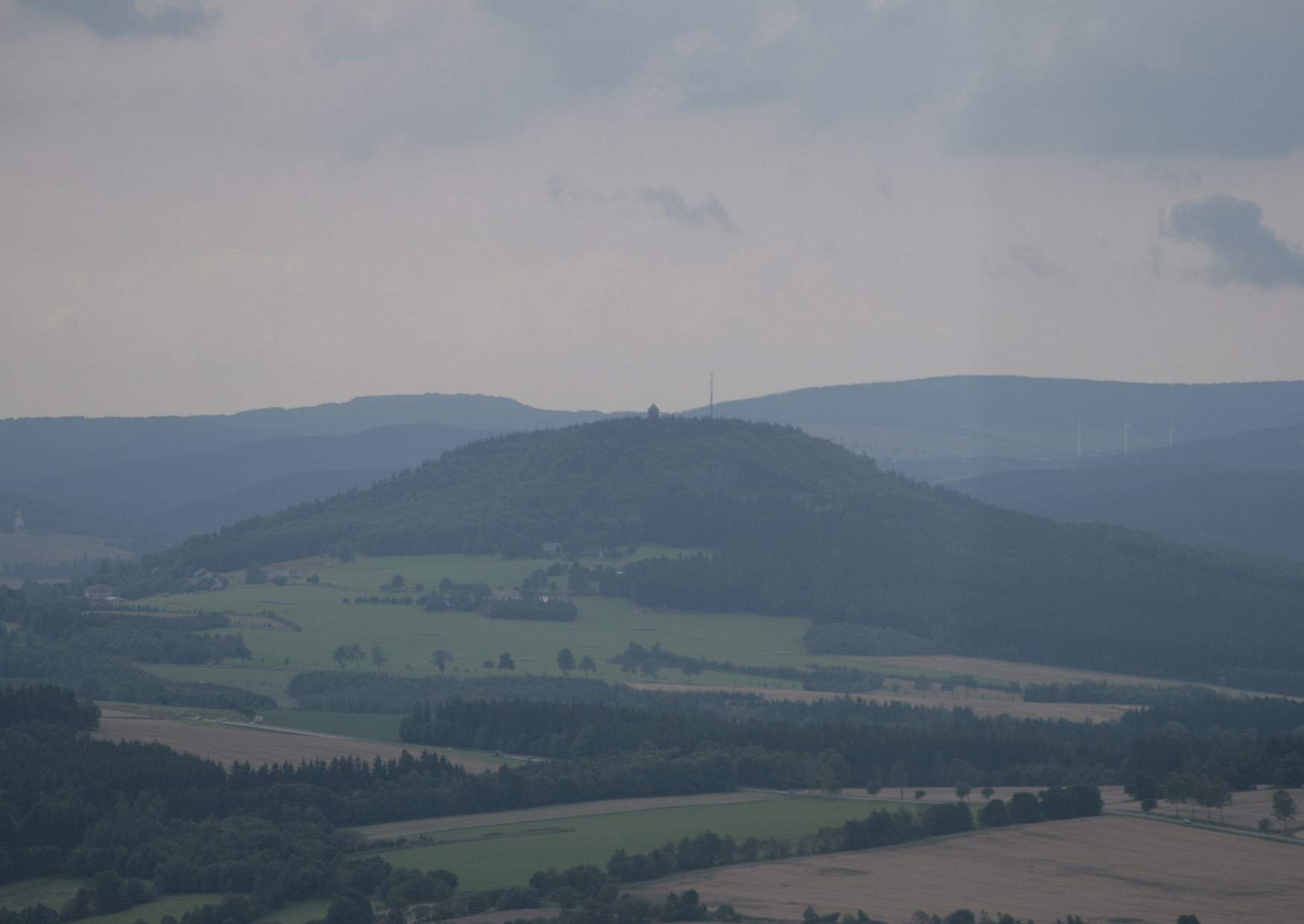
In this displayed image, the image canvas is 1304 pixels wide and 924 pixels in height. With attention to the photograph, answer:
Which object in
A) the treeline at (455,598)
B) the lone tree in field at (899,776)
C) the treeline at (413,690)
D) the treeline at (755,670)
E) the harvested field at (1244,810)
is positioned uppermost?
the treeline at (455,598)

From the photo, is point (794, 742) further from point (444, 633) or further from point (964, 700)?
point (444, 633)

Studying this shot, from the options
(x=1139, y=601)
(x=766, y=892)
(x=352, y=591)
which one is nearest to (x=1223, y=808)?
(x=766, y=892)

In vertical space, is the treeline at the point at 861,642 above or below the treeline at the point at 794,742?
above

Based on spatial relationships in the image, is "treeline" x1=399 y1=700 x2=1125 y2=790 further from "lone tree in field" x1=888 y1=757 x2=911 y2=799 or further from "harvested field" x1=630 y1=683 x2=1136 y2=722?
"harvested field" x1=630 y1=683 x2=1136 y2=722

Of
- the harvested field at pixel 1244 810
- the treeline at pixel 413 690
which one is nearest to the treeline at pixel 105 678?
the treeline at pixel 413 690

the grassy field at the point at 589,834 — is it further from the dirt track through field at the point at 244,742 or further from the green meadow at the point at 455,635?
the green meadow at the point at 455,635

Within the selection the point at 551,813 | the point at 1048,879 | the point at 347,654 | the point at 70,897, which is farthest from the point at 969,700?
the point at 70,897
